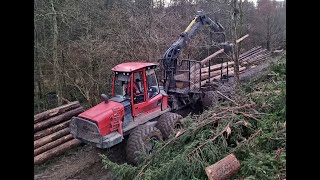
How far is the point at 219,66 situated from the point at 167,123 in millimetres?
5960

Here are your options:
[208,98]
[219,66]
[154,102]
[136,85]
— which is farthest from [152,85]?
[219,66]

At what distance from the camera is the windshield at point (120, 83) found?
7.62 meters

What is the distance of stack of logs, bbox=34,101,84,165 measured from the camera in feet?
27.2

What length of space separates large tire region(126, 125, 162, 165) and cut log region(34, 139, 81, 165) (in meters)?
2.58

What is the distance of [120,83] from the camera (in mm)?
7840

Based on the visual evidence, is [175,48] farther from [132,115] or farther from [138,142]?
[138,142]

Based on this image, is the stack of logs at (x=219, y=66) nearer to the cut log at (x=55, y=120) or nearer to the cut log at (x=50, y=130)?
the cut log at (x=55, y=120)

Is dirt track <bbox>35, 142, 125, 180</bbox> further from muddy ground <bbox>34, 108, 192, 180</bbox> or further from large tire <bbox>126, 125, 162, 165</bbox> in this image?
large tire <bbox>126, 125, 162, 165</bbox>

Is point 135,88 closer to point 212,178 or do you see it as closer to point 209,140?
point 209,140

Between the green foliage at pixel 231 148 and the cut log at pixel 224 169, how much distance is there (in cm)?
10

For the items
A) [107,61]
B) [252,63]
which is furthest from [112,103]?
[252,63]

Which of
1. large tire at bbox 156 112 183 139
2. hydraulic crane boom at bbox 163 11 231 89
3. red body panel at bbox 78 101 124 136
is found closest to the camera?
red body panel at bbox 78 101 124 136

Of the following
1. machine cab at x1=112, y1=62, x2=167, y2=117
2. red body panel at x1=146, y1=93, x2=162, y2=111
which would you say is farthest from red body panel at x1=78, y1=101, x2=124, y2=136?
red body panel at x1=146, y1=93, x2=162, y2=111

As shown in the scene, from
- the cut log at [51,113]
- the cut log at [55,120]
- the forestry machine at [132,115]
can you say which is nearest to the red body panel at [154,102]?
the forestry machine at [132,115]
